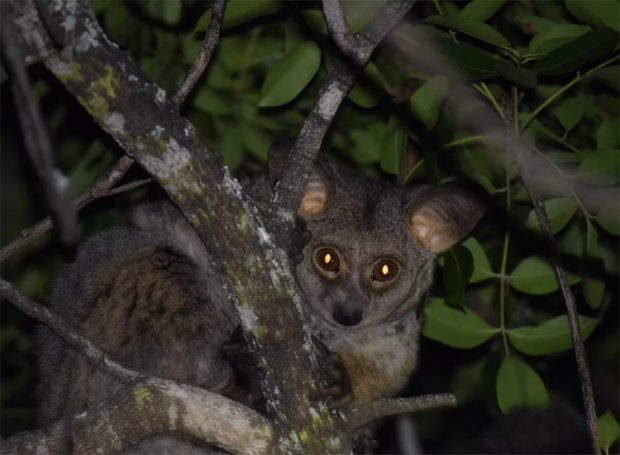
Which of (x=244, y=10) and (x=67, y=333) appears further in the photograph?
(x=244, y=10)

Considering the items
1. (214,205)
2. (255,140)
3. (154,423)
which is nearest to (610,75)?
(255,140)

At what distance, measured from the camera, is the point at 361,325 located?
4.57 metres

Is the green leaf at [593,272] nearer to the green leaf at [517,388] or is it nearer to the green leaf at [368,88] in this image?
the green leaf at [517,388]

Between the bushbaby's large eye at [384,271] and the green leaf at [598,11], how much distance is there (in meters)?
1.37

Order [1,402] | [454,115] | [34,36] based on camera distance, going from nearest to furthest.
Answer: [34,36] < [454,115] < [1,402]

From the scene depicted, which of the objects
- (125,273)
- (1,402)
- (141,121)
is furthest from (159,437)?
(1,402)

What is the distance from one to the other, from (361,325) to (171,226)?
3.14 ft

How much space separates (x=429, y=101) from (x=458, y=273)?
678 mm

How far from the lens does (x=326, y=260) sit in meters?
4.61

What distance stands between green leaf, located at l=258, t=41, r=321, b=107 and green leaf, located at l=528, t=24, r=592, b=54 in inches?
32.1

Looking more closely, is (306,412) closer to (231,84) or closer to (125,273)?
(125,273)

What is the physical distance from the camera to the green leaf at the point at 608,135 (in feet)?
15.2

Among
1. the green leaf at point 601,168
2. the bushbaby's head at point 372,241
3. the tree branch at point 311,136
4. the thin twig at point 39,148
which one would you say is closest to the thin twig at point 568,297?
the green leaf at point 601,168

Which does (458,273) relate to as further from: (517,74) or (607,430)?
(607,430)
